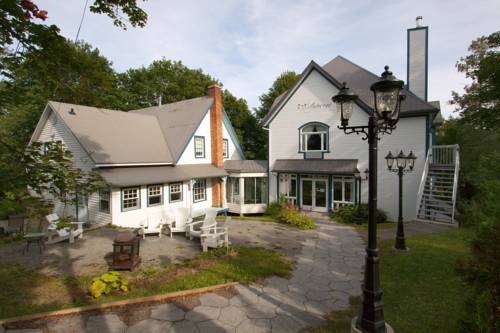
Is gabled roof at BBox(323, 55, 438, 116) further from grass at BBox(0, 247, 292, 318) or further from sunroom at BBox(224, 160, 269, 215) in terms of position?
grass at BBox(0, 247, 292, 318)

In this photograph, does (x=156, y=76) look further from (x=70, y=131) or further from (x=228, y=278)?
(x=228, y=278)

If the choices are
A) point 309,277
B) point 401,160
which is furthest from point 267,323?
point 401,160

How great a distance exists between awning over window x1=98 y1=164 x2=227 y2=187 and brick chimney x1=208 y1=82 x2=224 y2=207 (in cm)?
87

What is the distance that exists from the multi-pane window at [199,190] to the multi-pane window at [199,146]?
1938 millimetres

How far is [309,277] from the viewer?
22.7ft

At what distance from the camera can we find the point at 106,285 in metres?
5.76

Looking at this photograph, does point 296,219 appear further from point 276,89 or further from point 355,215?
point 276,89

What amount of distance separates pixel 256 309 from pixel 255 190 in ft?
45.5

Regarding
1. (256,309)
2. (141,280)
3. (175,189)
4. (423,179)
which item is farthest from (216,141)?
(256,309)

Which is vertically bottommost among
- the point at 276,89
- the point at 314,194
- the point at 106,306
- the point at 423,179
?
the point at 106,306

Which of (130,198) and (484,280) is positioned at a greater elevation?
(484,280)

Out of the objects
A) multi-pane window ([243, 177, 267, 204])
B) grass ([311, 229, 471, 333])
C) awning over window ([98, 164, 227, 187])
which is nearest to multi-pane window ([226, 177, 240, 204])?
multi-pane window ([243, 177, 267, 204])

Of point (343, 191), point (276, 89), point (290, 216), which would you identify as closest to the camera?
point (290, 216)

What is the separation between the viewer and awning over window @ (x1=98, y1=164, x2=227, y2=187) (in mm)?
13407
